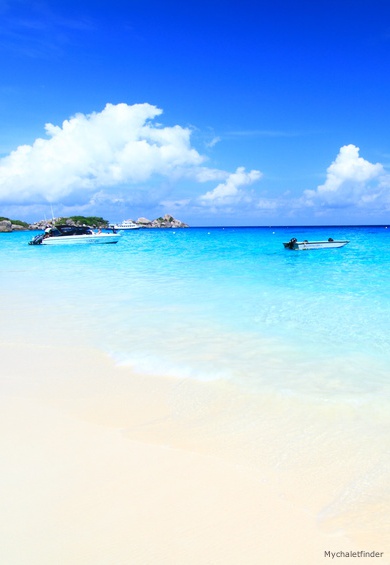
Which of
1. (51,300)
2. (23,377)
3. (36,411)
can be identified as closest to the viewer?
(36,411)

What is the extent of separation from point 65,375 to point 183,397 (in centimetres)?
185

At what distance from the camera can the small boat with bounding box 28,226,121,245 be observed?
5431 cm

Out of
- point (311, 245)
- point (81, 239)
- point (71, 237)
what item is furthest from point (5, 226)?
point (311, 245)

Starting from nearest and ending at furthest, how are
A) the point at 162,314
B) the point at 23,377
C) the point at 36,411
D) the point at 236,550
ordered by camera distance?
the point at 236,550 → the point at 36,411 → the point at 23,377 → the point at 162,314

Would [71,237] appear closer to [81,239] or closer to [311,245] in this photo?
[81,239]

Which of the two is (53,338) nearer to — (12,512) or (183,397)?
(183,397)

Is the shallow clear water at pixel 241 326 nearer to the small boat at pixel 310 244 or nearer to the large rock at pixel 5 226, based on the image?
the small boat at pixel 310 244

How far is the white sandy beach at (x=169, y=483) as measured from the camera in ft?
8.53

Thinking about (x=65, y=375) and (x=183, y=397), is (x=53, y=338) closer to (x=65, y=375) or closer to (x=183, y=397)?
(x=65, y=375)

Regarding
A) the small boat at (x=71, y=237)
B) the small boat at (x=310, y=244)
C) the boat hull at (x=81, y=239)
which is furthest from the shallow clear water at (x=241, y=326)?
the small boat at (x=71, y=237)

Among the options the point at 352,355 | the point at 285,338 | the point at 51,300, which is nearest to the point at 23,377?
the point at 285,338

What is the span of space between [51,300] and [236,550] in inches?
425

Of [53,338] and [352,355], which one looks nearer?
[352,355]

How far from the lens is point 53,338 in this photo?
7758 millimetres
